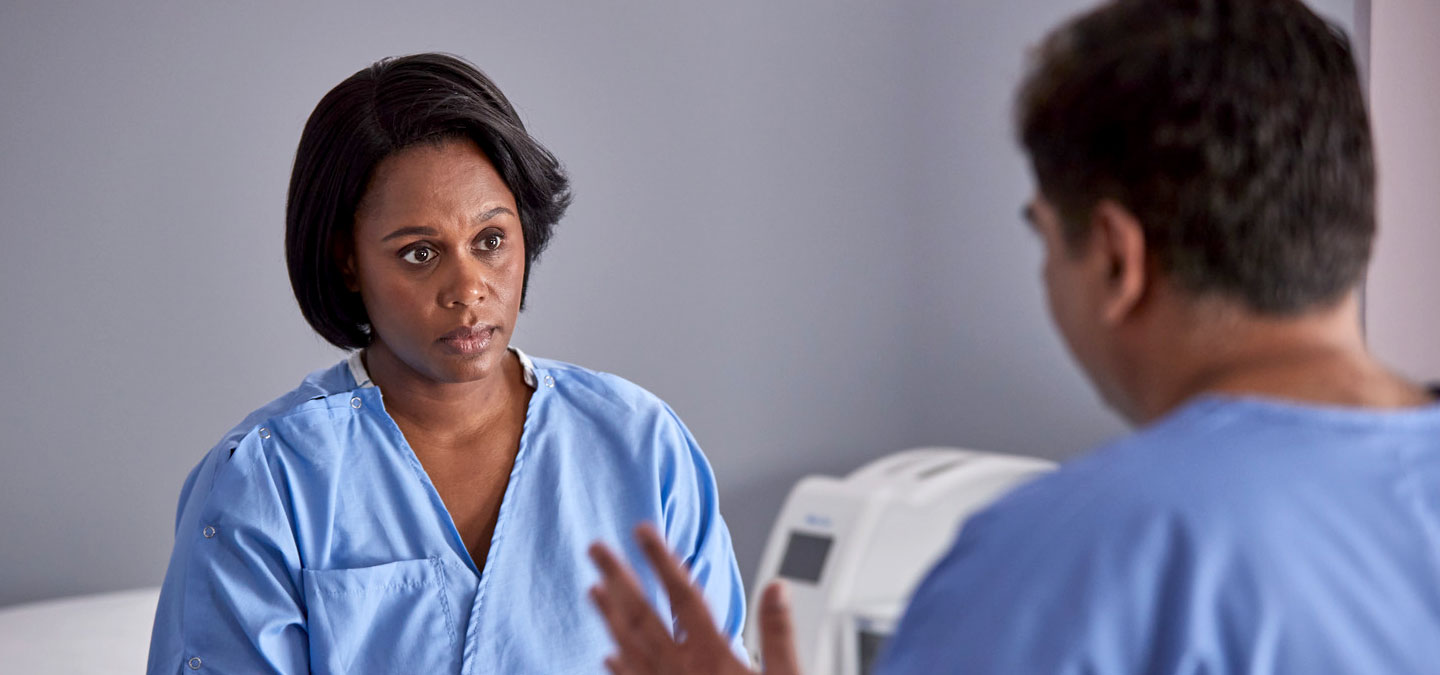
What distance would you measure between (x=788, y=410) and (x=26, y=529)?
1.57m

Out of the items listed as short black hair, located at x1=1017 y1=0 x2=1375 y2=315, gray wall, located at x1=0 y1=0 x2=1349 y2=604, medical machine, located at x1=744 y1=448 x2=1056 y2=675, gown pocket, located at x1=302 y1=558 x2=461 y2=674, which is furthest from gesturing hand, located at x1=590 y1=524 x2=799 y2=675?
gray wall, located at x1=0 y1=0 x2=1349 y2=604

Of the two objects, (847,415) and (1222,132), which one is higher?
(1222,132)

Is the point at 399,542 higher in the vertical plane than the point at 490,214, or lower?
lower

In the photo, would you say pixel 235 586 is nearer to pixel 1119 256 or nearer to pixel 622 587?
pixel 622 587

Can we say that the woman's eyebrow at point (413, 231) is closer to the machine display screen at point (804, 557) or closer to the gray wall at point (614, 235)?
the gray wall at point (614, 235)

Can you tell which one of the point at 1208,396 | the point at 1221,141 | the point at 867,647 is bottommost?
the point at 867,647

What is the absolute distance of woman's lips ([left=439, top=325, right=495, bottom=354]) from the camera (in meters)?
1.31

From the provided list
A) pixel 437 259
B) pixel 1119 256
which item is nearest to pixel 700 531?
pixel 437 259

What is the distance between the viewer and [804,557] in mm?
2424

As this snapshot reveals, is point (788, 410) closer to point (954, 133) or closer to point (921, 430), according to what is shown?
point (921, 430)

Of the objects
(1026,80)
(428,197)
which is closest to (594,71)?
(428,197)

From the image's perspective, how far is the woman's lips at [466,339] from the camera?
4.30ft

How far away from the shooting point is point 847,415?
292cm

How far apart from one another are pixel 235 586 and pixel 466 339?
34 cm
